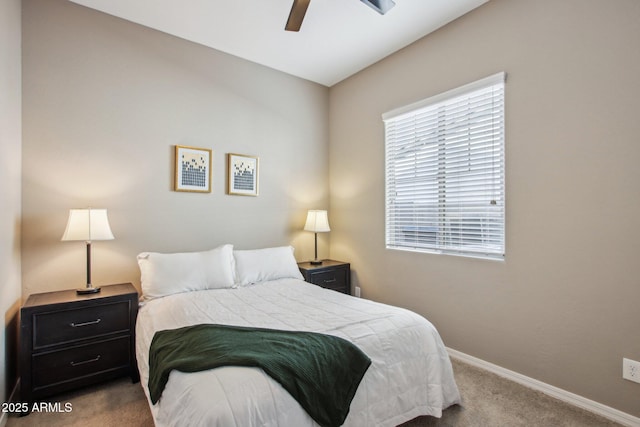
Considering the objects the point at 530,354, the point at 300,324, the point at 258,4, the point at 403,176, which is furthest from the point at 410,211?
the point at 258,4

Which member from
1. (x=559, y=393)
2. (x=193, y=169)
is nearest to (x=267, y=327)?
(x=193, y=169)

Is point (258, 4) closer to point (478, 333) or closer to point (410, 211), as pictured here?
point (410, 211)

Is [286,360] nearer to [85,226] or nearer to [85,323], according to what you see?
[85,323]

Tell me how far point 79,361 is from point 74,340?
15 centimetres

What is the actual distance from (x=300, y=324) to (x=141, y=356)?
102 centimetres

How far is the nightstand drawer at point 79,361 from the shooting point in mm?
1979

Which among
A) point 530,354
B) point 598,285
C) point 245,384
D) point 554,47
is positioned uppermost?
point 554,47

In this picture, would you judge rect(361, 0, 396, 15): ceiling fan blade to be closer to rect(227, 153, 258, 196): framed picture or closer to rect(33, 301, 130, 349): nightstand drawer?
rect(227, 153, 258, 196): framed picture

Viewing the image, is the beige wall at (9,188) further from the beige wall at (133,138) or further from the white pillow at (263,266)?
the white pillow at (263,266)

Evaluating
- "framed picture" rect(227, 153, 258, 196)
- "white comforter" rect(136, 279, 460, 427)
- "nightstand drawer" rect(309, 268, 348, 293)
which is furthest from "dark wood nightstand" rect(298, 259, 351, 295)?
"framed picture" rect(227, 153, 258, 196)

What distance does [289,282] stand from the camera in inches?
113

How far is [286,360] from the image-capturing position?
1368mm

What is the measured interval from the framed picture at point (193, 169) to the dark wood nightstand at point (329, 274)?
130 centimetres

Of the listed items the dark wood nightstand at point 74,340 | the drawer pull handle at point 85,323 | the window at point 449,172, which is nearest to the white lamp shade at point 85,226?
the dark wood nightstand at point 74,340
